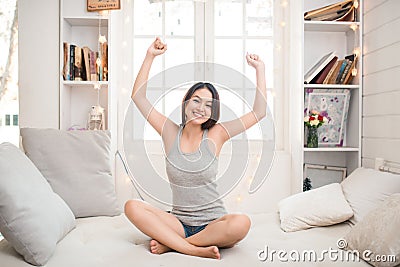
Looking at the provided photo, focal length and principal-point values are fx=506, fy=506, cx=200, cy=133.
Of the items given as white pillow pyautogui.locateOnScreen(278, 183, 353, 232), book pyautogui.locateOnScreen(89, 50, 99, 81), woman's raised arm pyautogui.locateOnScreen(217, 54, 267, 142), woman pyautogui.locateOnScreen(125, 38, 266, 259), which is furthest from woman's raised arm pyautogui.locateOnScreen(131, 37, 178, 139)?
book pyautogui.locateOnScreen(89, 50, 99, 81)

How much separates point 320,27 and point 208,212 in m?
1.62

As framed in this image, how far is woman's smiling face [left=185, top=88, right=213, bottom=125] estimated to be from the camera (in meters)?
2.14

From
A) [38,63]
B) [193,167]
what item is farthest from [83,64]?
[193,167]

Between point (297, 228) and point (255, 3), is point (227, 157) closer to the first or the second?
point (297, 228)

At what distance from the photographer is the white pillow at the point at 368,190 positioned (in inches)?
92.9

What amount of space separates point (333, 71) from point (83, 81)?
1576mm

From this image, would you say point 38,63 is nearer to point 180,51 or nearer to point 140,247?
point 180,51

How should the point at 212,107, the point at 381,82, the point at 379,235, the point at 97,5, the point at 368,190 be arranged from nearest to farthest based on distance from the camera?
the point at 379,235 < the point at 212,107 < the point at 368,190 < the point at 381,82 < the point at 97,5

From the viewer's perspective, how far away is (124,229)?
2.46 meters

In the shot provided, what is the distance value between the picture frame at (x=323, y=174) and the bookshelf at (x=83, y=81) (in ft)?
4.40

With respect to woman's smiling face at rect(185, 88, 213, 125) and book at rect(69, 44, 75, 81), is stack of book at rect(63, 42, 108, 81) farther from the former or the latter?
woman's smiling face at rect(185, 88, 213, 125)

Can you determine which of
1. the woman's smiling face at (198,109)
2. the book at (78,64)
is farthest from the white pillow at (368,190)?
the book at (78,64)

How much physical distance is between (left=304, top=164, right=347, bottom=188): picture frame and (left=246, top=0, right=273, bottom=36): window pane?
950 millimetres

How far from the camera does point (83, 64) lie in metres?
3.18
